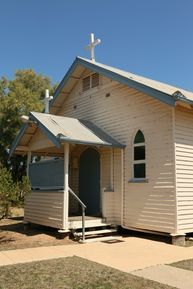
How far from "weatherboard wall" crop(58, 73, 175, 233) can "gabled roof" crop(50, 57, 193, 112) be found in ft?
1.57

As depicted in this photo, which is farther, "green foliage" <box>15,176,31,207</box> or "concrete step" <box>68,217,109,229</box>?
"concrete step" <box>68,217,109,229</box>

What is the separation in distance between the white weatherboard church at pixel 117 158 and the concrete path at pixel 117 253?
3.73 ft

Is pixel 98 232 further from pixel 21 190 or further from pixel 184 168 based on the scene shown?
pixel 184 168

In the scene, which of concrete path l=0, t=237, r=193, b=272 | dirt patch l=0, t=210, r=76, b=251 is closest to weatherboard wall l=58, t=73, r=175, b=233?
concrete path l=0, t=237, r=193, b=272

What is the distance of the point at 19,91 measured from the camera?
29.1 m

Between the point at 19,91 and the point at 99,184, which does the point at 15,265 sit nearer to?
the point at 99,184

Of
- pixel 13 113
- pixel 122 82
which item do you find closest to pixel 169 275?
pixel 122 82

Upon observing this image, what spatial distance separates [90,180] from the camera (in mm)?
15156

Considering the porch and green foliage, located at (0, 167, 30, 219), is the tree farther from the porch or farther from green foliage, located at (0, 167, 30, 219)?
green foliage, located at (0, 167, 30, 219)

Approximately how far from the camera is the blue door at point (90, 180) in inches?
577

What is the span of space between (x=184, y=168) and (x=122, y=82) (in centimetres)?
400

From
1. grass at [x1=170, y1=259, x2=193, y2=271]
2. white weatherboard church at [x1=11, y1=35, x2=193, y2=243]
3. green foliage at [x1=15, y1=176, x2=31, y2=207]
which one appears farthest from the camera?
white weatherboard church at [x1=11, y1=35, x2=193, y2=243]

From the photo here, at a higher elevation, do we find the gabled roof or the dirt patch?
the gabled roof

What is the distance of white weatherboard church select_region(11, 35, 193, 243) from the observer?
38.2 ft
